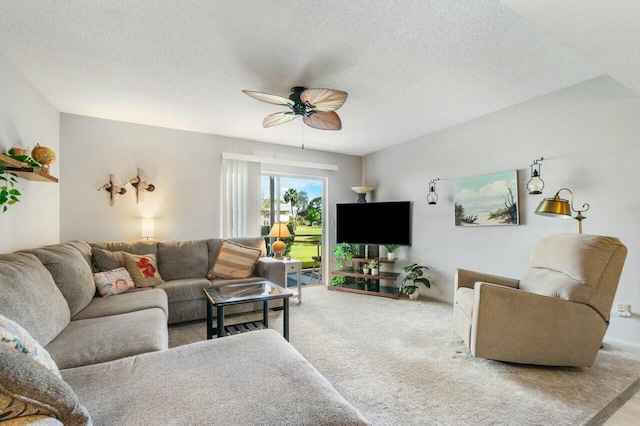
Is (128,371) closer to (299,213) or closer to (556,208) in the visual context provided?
(556,208)

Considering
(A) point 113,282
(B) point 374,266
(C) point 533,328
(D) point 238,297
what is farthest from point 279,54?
(B) point 374,266

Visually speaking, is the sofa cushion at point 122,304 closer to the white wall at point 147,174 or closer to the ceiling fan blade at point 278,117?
the white wall at point 147,174

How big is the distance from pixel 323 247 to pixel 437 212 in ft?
6.93

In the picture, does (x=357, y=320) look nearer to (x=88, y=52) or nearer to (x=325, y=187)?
(x=325, y=187)

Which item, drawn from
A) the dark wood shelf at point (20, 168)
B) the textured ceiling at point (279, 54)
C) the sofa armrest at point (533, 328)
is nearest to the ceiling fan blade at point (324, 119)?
the textured ceiling at point (279, 54)

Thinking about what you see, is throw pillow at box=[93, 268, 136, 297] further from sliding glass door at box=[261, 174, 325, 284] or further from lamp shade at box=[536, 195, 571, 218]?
lamp shade at box=[536, 195, 571, 218]

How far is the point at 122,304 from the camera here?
90.3 inches

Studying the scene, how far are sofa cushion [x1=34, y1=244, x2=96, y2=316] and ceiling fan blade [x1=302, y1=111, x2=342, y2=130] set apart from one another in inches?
90.2

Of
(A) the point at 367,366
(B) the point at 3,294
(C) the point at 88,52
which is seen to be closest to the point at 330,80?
(C) the point at 88,52

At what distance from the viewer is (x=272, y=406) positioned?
0.94 metres

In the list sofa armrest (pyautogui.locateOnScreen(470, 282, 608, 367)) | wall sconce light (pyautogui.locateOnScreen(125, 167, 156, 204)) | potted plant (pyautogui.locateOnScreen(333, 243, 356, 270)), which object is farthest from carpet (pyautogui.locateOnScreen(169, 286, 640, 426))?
potted plant (pyautogui.locateOnScreen(333, 243, 356, 270))

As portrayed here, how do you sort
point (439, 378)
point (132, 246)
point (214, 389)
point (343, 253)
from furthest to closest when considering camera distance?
point (343, 253)
point (132, 246)
point (439, 378)
point (214, 389)

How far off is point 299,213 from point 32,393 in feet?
14.7

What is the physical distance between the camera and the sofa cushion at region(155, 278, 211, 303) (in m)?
2.98
